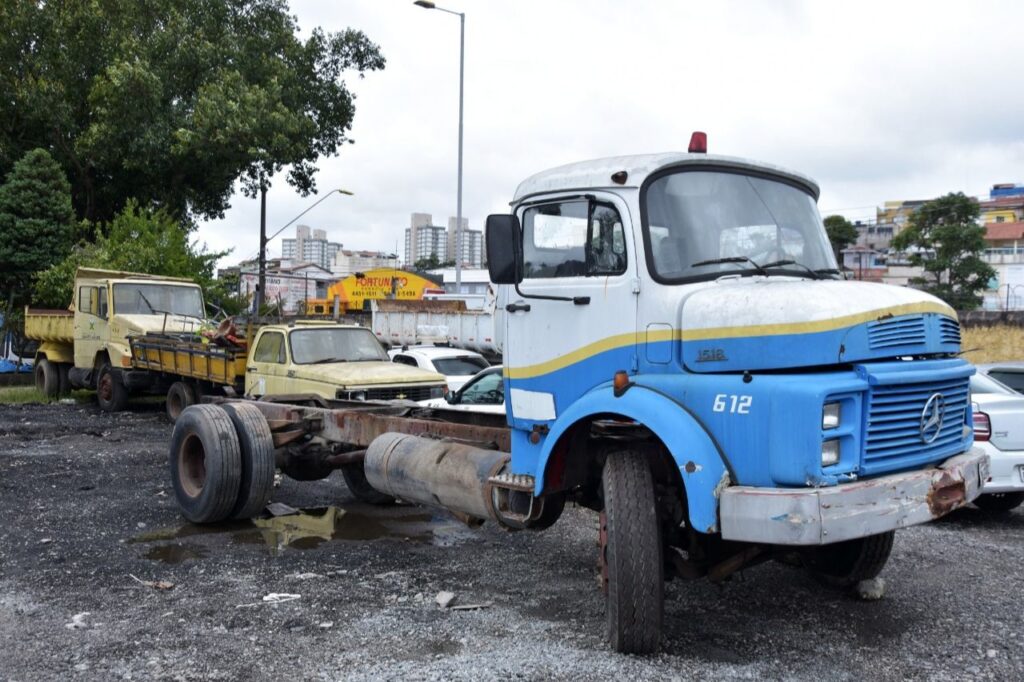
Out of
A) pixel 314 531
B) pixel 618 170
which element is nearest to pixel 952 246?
pixel 314 531

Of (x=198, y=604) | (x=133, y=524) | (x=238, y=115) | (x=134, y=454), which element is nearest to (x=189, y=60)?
(x=238, y=115)

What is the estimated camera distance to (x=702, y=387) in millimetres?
4691

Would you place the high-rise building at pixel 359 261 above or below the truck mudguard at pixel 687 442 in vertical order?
above

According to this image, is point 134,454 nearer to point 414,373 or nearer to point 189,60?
point 414,373

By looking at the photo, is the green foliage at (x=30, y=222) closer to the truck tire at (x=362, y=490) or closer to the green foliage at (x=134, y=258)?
the green foliage at (x=134, y=258)

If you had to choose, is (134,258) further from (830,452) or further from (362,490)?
(830,452)

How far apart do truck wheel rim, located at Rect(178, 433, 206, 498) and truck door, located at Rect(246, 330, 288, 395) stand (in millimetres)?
4058

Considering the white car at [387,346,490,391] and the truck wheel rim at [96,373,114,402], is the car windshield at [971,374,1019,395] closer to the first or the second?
the white car at [387,346,490,391]

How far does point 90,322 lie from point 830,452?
16680mm

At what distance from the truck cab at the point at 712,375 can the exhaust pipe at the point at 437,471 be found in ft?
1.37

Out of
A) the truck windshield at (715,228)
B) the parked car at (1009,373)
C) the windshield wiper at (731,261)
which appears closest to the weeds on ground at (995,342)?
the parked car at (1009,373)

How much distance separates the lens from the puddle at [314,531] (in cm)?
735

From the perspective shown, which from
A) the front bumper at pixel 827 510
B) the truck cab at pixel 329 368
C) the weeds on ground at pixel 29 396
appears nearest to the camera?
→ the front bumper at pixel 827 510

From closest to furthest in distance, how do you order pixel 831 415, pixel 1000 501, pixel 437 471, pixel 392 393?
pixel 831 415
pixel 437 471
pixel 1000 501
pixel 392 393
